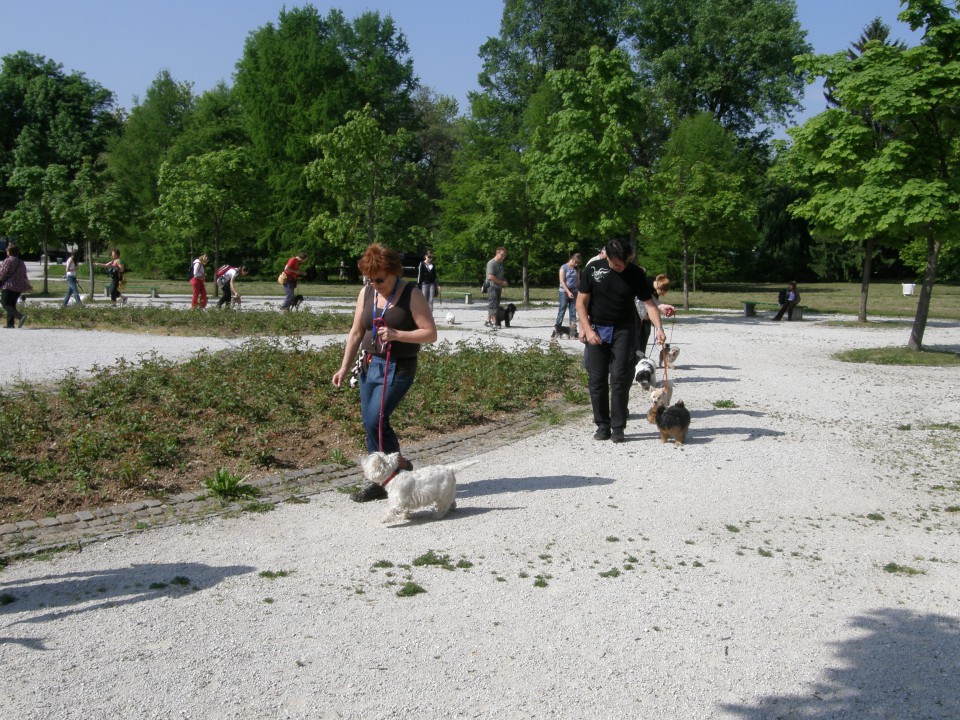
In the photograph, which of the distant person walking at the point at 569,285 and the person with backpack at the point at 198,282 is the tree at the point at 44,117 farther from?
the distant person walking at the point at 569,285

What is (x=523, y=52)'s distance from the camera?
5562cm

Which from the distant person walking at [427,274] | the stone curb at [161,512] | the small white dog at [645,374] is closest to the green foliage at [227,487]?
the stone curb at [161,512]

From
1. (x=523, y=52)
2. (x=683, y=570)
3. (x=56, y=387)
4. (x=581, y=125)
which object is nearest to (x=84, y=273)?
(x=523, y=52)

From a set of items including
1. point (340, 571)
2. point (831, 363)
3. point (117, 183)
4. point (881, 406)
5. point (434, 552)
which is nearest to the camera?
point (340, 571)

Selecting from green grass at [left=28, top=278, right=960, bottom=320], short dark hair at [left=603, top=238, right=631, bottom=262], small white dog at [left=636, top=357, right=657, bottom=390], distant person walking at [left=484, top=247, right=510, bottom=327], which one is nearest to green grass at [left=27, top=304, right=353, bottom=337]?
distant person walking at [left=484, top=247, right=510, bottom=327]

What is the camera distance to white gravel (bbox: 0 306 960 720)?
3707mm

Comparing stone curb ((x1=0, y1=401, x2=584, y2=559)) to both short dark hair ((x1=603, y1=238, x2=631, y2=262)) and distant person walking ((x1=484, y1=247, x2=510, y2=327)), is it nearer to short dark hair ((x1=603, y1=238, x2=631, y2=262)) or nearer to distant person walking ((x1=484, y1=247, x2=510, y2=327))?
short dark hair ((x1=603, y1=238, x2=631, y2=262))

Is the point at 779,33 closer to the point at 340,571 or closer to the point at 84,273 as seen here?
the point at 84,273

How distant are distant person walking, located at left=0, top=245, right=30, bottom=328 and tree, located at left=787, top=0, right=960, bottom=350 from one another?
1492cm

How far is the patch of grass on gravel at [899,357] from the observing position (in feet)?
49.7

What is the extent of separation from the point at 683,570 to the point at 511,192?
85.6ft

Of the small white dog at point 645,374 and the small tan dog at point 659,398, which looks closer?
the small tan dog at point 659,398

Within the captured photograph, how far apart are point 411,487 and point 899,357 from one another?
1218cm

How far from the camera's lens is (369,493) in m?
6.42
